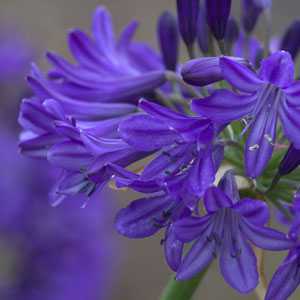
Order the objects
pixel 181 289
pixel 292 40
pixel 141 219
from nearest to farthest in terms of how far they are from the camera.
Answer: pixel 141 219 < pixel 181 289 < pixel 292 40

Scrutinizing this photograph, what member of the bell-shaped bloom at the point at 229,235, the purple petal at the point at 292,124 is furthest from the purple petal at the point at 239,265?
the purple petal at the point at 292,124

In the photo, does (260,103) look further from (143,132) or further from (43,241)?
(43,241)

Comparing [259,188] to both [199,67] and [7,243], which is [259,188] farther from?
[7,243]

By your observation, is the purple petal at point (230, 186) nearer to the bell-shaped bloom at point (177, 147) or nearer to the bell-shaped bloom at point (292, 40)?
the bell-shaped bloom at point (177, 147)

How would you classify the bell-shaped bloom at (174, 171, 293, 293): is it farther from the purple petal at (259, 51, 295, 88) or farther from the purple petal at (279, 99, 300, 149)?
the purple petal at (259, 51, 295, 88)

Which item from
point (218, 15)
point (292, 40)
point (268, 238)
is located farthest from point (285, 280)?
point (292, 40)

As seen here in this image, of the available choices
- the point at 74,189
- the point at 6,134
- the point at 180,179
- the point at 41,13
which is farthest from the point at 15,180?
the point at 41,13
